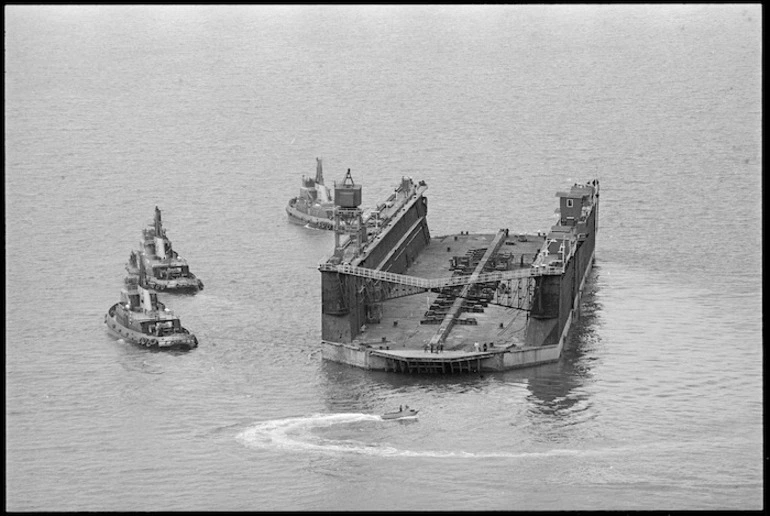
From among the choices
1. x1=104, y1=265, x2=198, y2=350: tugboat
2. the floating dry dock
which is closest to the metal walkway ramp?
the floating dry dock

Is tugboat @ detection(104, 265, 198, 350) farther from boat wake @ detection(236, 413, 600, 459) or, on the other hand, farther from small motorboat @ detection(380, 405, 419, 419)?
small motorboat @ detection(380, 405, 419, 419)

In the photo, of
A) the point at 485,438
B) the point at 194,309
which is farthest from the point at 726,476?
the point at 194,309

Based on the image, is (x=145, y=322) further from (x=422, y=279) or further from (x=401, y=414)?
(x=401, y=414)

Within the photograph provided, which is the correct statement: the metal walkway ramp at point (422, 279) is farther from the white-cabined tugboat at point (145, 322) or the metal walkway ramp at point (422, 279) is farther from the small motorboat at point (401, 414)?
the small motorboat at point (401, 414)

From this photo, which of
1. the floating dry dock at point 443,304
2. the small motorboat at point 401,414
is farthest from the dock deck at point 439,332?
the small motorboat at point 401,414

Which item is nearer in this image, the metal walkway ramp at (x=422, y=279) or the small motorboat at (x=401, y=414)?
the small motorboat at (x=401, y=414)
